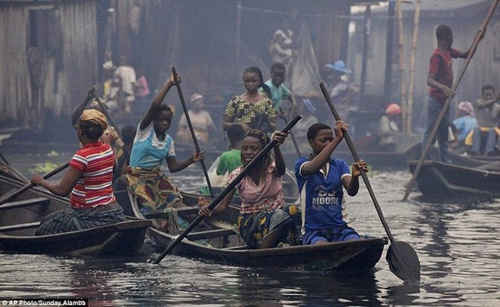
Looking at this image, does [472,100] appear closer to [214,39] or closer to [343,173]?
[214,39]

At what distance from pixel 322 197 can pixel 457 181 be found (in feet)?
23.9

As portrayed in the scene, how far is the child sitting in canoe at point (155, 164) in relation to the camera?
12023 mm

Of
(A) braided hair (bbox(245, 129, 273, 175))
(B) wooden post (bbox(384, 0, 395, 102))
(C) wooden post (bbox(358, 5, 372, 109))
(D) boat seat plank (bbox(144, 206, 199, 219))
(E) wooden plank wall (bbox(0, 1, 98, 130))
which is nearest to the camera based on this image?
(A) braided hair (bbox(245, 129, 273, 175))

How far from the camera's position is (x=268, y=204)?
1066 cm

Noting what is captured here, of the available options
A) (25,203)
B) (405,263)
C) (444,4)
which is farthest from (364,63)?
(405,263)

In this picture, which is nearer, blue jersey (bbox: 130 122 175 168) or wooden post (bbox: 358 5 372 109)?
blue jersey (bbox: 130 122 175 168)

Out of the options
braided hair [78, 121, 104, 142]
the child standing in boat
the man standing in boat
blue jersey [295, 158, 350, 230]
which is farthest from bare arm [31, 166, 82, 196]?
the man standing in boat

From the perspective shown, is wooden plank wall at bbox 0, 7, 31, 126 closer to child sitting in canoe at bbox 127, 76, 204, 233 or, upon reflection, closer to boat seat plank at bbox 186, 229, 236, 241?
child sitting in canoe at bbox 127, 76, 204, 233

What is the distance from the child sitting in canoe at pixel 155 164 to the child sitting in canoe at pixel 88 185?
51.6 inches

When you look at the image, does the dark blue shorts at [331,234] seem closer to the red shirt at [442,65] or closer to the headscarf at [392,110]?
the red shirt at [442,65]

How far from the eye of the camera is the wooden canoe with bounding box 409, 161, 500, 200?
16672 millimetres

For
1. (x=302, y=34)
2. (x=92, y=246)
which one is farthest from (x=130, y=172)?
(x=302, y=34)

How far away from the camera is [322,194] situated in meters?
9.89

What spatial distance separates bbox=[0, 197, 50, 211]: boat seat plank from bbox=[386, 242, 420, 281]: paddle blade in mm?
4092
